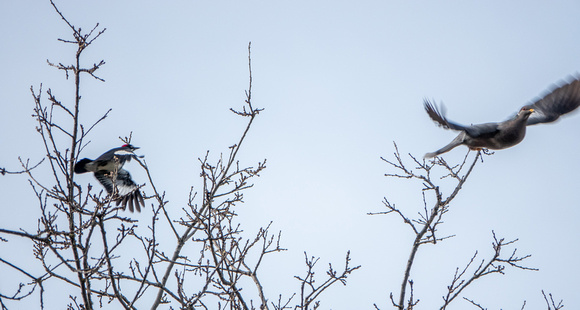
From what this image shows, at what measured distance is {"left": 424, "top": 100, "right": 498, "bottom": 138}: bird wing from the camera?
580 cm

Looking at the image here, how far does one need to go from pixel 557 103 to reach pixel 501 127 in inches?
55.5

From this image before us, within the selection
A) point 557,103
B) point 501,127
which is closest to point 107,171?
point 501,127

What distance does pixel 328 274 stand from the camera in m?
4.29

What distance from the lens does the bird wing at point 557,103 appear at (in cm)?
702

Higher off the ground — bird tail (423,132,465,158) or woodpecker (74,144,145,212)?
woodpecker (74,144,145,212)

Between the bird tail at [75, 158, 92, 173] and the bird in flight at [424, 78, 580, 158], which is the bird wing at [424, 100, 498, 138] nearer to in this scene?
the bird in flight at [424, 78, 580, 158]

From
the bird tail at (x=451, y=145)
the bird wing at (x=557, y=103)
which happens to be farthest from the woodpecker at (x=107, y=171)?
the bird wing at (x=557, y=103)

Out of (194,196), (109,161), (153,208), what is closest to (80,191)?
(153,208)

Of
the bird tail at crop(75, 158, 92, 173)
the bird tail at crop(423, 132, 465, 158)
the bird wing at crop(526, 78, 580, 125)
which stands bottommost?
the bird tail at crop(423, 132, 465, 158)

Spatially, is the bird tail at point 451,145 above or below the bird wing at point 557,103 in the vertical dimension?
below

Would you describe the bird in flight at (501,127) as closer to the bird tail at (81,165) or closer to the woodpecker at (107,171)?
the woodpecker at (107,171)

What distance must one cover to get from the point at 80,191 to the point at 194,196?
33.3 inches

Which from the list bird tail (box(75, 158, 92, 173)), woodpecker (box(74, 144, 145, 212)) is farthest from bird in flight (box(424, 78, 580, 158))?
bird tail (box(75, 158, 92, 173))

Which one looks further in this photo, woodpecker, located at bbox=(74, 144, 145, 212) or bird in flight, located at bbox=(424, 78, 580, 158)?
woodpecker, located at bbox=(74, 144, 145, 212)
